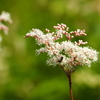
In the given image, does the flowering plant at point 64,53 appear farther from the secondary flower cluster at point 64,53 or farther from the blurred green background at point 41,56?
the blurred green background at point 41,56

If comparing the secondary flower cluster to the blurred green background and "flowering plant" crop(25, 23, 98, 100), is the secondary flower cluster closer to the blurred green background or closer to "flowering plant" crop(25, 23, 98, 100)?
"flowering plant" crop(25, 23, 98, 100)

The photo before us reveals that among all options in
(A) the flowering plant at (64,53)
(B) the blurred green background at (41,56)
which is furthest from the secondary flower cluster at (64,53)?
(B) the blurred green background at (41,56)

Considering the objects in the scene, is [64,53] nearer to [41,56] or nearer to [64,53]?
[64,53]

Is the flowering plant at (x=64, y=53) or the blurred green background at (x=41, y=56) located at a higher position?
the blurred green background at (x=41, y=56)

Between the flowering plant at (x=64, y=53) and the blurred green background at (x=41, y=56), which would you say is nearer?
the flowering plant at (x=64, y=53)

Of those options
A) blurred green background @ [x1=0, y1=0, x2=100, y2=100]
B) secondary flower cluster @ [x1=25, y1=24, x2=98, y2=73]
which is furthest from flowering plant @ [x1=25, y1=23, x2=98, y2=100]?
blurred green background @ [x1=0, y1=0, x2=100, y2=100]

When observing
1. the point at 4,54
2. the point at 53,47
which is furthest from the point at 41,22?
the point at 53,47

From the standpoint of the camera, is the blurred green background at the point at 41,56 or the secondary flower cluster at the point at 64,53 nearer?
the secondary flower cluster at the point at 64,53

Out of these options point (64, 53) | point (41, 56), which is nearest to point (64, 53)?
point (64, 53)

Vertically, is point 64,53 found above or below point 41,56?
below
